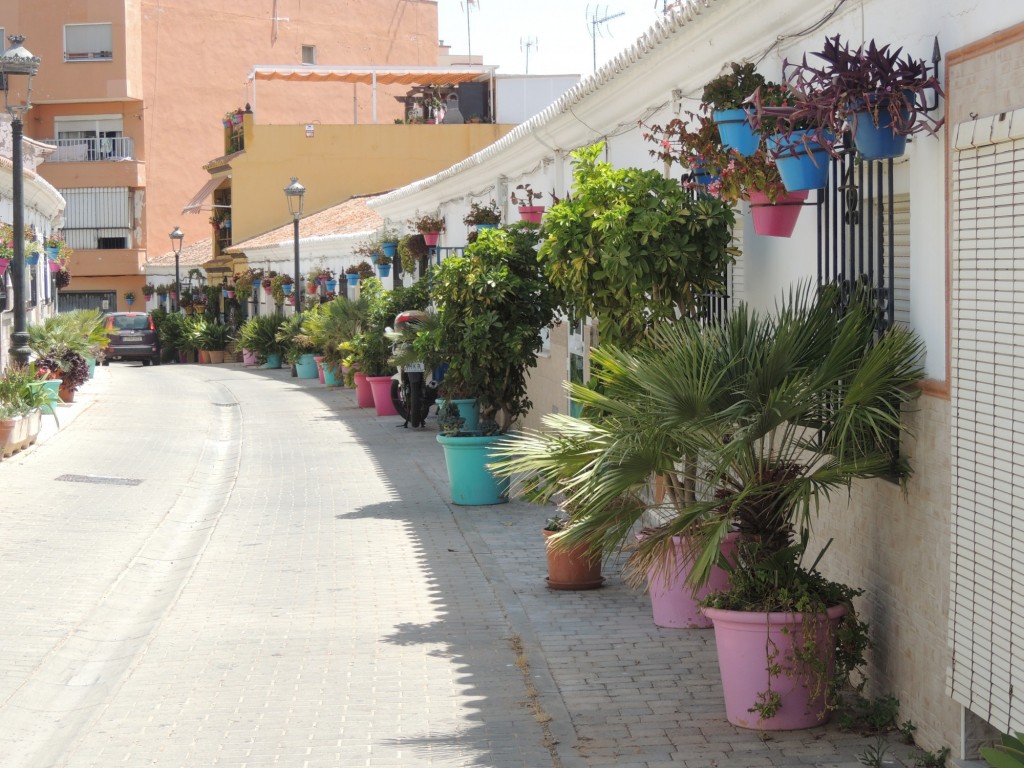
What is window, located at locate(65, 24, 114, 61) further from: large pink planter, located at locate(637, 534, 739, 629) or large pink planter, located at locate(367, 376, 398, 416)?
large pink planter, located at locate(637, 534, 739, 629)

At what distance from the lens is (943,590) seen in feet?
18.5

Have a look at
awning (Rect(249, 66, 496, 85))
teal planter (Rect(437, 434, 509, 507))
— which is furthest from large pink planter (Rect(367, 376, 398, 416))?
awning (Rect(249, 66, 496, 85))

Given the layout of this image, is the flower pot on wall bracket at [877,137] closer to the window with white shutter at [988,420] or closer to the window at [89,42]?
the window with white shutter at [988,420]

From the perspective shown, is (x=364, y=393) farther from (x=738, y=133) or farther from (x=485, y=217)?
(x=738, y=133)

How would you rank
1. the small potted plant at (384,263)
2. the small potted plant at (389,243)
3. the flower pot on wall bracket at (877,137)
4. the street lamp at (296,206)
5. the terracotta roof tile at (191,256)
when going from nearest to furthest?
the flower pot on wall bracket at (877,137), the small potted plant at (389,243), the small potted plant at (384,263), the street lamp at (296,206), the terracotta roof tile at (191,256)

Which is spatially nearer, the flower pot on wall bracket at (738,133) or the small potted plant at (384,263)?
the flower pot on wall bracket at (738,133)

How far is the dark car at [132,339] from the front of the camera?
41438 millimetres

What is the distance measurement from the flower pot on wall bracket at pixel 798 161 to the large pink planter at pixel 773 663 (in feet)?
6.90

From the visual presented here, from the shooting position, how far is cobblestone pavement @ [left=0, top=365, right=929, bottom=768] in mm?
6254

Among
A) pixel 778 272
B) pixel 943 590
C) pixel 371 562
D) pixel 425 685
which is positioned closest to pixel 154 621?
pixel 371 562

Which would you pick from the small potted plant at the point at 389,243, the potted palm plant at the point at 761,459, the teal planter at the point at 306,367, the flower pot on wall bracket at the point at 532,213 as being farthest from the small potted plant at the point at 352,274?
the potted palm plant at the point at 761,459

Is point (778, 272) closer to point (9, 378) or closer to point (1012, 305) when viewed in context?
point (1012, 305)

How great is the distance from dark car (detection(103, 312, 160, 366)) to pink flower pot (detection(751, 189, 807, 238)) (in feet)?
119

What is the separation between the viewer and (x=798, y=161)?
6.61 metres
